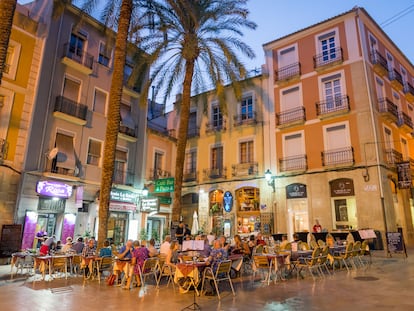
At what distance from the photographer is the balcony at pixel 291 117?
835 inches

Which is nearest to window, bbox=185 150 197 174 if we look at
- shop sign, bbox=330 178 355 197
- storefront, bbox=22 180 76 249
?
shop sign, bbox=330 178 355 197

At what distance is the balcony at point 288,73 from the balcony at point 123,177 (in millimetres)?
12583

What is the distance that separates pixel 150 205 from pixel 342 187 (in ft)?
38.7

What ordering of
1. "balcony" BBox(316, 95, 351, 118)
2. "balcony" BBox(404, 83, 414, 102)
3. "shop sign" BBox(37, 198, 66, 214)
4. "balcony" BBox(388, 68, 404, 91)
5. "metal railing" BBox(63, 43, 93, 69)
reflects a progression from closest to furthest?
"shop sign" BBox(37, 198, 66, 214)
"metal railing" BBox(63, 43, 93, 69)
"balcony" BBox(316, 95, 351, 118)
"balcony" BBox(388, 68, 404, 91)
"balcony" BBox(404, 83, 414, 102)

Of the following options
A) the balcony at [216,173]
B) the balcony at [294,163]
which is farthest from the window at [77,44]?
the balcony at [294,163]

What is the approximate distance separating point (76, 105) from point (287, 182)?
1401 cm

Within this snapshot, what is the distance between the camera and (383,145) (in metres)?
19.0

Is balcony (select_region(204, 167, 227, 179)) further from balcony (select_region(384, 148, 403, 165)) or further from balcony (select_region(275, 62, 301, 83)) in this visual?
balcony (select_region(384, 148, 403, 165))

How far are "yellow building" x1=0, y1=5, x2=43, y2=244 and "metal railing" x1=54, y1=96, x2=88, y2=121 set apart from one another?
1286 millimetres

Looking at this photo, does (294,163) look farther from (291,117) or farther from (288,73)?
(288,73)

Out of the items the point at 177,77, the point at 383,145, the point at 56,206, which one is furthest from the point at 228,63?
the point at 56,206

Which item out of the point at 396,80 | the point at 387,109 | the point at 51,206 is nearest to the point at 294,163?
the point at 387,109

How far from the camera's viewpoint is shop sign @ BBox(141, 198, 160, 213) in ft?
63.3

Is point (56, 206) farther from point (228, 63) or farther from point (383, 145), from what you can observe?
point (383, 145)
